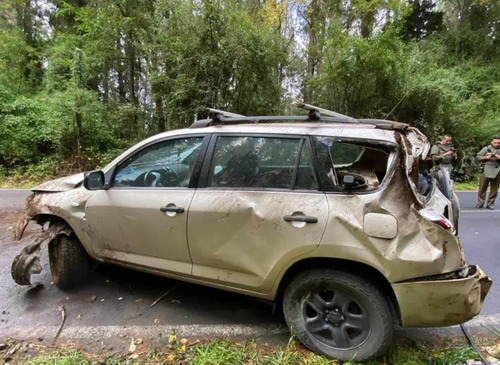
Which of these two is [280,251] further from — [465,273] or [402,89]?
[402,89]

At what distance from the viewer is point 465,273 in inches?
80.7

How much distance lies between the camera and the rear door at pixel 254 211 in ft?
7.37

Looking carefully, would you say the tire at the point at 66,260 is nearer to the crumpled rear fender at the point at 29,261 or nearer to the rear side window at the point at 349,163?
the crumpled rear fender at the point at 29,261

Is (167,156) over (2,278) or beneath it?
over

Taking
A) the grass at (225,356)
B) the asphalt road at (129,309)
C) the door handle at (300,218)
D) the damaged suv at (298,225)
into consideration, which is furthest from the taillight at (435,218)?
the asphalt road at (129,309)

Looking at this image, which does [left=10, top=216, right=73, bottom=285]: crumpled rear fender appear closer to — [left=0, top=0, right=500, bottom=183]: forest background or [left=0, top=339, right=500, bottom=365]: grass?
[left=0, top=339, right=500, bottom=365]: grass

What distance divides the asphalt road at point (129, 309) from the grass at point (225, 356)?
7.3 inches

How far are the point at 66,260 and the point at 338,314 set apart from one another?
8.83 ft

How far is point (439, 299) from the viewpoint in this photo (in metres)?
2.01

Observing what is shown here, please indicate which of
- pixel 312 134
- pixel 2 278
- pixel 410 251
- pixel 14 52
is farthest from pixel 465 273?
pixel 14 52

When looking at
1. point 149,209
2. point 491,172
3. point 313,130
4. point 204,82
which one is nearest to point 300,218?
point 313,130

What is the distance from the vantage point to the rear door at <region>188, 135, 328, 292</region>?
225 cm

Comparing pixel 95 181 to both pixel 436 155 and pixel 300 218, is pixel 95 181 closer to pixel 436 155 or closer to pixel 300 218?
pixel 300 218

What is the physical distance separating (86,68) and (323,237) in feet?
38.8
